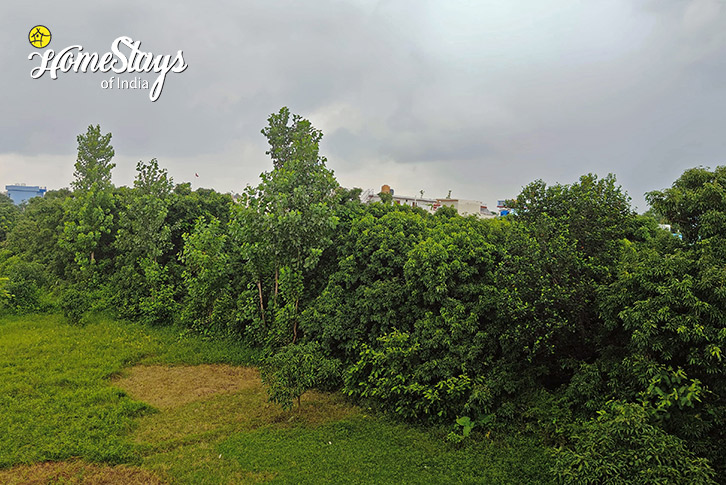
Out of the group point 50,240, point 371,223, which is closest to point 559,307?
point 371,223

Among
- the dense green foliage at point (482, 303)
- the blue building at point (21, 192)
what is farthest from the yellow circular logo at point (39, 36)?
the blue building at point (21, 192)

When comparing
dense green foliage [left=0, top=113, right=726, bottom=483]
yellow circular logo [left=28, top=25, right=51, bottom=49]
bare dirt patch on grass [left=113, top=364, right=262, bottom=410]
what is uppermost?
yellow circular logo [left=28, top=25, right=51, bottom=49]

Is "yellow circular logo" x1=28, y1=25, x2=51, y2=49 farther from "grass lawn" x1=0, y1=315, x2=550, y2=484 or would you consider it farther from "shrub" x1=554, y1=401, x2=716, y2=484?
"shrub" x1=554, y1=401, x2=716, y2=484

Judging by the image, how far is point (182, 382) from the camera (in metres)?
9.00

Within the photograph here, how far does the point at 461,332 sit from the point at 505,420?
4.84 ft

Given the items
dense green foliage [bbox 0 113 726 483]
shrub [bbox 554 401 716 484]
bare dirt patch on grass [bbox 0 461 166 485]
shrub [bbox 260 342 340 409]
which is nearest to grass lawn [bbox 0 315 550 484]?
bare dirt patch on grass [bbox 0 461 166 485]

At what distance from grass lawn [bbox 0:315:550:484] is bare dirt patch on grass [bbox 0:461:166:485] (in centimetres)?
2

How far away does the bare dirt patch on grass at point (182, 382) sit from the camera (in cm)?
823

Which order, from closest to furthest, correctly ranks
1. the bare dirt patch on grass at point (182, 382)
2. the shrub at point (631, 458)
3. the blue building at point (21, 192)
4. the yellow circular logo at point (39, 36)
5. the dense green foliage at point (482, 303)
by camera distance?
the shrub at point (631, 458) < the dense green foliage at point (482, 303) < the bare dirt patch on grass at point (182, 382) < the yellow circular logo at point (39, 36) < the blue building at point (21, 192)

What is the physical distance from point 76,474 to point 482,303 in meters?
6.22

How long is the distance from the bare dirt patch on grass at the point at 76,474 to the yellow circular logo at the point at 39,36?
10.0m

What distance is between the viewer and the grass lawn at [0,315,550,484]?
18.5ft

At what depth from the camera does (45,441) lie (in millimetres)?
6180

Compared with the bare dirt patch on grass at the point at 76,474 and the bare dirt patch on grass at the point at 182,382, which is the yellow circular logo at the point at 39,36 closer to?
the bare dirt patch on grass at the point at 182,382
